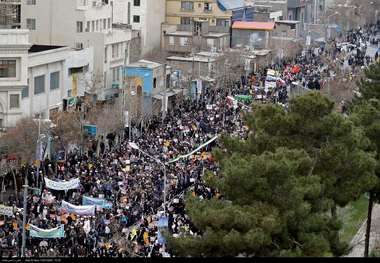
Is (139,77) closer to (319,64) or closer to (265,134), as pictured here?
(319,64)

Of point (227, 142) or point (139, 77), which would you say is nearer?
point (227, 142)

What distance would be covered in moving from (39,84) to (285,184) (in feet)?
103

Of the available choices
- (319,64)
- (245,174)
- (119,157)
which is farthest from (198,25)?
(245,174)

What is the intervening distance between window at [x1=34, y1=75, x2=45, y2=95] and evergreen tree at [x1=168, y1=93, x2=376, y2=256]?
25.3 m

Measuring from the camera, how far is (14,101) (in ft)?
171

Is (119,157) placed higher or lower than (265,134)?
lower

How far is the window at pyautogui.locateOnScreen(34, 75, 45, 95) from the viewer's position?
179 ft

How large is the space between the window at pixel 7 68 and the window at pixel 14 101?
34.9 inches

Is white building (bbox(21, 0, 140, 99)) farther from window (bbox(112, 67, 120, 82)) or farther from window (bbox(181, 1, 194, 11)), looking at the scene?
window (bbox(181, 1, 194, 11))

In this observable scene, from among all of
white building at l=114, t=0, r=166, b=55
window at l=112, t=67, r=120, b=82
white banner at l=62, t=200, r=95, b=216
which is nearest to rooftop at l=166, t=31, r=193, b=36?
white building at l=114, t=0, r=166, b=55

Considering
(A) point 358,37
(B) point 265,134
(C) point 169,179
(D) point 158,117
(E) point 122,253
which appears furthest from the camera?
(A) point 358,37

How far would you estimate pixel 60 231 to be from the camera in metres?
32.7

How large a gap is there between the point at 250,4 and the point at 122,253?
67.8m

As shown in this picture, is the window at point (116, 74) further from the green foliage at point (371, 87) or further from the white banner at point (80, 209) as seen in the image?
the white banner at point (80, 209)
